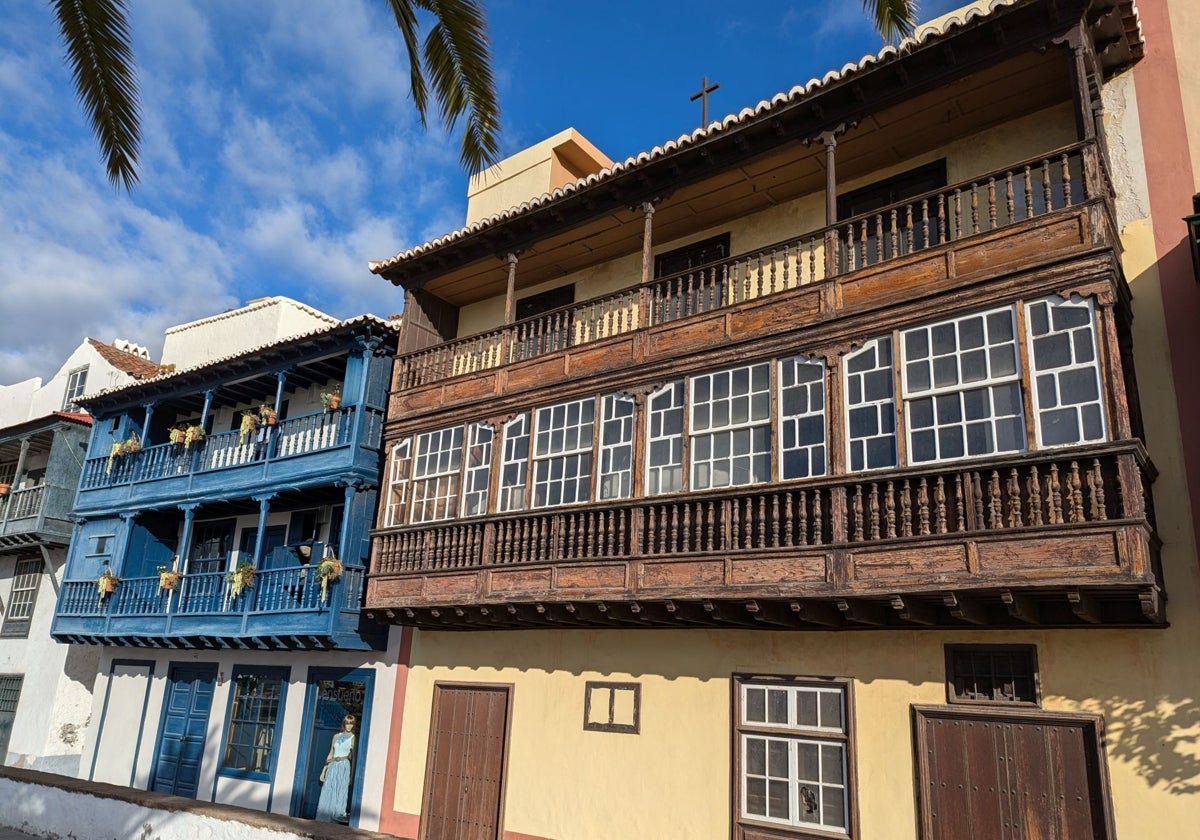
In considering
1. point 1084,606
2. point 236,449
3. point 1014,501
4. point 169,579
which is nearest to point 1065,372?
point 1014,501

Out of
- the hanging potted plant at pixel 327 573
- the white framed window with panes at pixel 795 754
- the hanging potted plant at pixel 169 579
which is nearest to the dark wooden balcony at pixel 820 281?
the hanging potted plant at pixel 327 573

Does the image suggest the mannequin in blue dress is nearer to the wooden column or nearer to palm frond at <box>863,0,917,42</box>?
the wooden column

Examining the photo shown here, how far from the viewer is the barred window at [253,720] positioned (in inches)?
658

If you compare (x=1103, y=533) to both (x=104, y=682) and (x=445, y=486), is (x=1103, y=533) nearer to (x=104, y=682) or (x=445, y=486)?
(x=445, y=486)

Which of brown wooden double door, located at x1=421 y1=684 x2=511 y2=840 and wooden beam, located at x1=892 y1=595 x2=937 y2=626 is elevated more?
wooden beam, located at x1=892 y1=595 x2=937 y2=626

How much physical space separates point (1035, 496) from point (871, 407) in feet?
6.61

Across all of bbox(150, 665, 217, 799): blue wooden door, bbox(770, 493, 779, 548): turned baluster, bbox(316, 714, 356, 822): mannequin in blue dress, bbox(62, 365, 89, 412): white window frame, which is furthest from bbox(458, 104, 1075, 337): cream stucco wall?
bbox(62, 365, 89, 412): white window frame

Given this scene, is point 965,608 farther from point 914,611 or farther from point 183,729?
point 183,729

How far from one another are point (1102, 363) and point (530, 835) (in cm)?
911

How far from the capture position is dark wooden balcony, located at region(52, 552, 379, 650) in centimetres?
1508

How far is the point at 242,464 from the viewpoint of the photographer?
17.7 metres

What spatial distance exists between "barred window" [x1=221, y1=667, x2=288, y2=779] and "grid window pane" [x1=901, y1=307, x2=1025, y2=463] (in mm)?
12553

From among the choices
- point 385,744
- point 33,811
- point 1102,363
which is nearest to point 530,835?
point 385,744

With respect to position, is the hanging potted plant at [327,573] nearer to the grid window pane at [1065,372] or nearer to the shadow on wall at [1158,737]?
→ the grid window pane at [1065,372]
